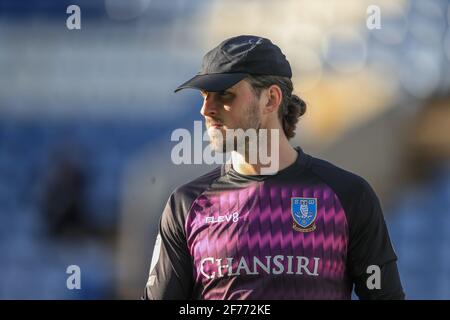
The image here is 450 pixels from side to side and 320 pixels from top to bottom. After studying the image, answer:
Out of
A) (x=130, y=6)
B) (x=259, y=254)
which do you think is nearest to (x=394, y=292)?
(x=259, y=254)

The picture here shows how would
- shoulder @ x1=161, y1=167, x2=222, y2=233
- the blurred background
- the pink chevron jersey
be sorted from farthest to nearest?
1. the blurred background
2. shoulder @ x1=161, y1=167, x2=222, y2=233
3. the pink chevron jersey

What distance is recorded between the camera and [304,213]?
1.74 metres

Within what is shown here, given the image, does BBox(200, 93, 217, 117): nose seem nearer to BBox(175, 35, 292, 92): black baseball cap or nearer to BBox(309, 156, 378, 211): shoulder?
BBox(175, 35, 292, 92): black baseball cap

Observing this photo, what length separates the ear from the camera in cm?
183

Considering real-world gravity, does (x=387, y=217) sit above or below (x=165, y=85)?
below

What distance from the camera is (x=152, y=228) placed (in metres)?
3.55

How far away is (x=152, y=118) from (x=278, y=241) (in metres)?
A: 2.13

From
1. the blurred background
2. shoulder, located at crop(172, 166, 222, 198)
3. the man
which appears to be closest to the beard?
the man

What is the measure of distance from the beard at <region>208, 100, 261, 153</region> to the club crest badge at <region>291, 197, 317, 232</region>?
0.57ft

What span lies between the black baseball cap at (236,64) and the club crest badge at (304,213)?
1.02ft

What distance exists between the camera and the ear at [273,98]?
6.00 feet

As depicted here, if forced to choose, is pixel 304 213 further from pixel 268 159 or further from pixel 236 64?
pixel 236 64
